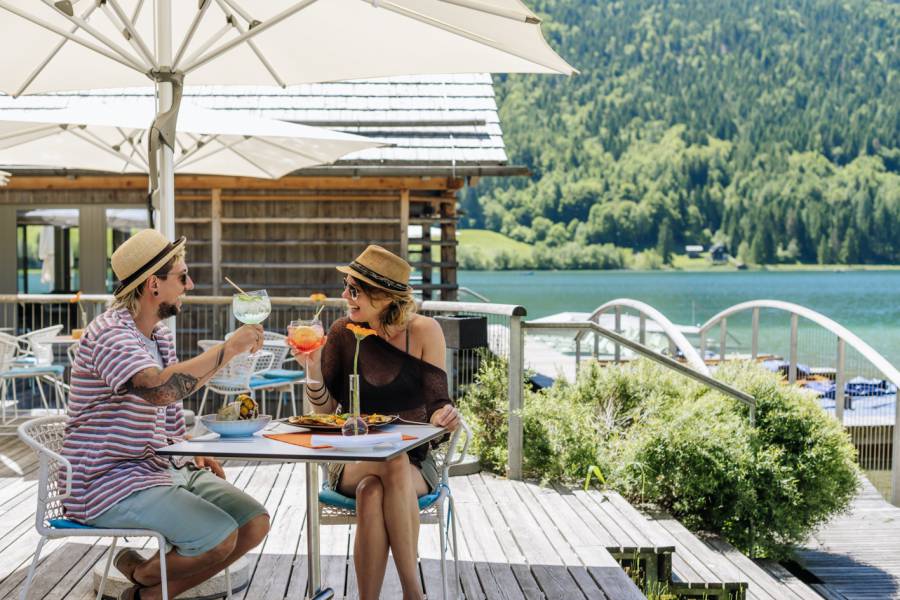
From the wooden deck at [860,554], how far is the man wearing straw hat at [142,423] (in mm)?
5119

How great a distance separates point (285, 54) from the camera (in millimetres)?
5684

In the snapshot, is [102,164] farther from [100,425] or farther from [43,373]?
[100,425]

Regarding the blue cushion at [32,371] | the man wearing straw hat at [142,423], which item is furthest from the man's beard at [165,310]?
the blue cushion at [32,371]

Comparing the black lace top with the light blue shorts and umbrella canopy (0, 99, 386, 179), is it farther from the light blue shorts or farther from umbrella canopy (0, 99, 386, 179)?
umbrella canopy (0, 99, 386, 179)

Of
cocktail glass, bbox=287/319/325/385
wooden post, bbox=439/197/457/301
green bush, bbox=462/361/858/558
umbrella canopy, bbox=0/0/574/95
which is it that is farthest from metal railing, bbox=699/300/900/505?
cocktail glass, bbox=287/319/325/385

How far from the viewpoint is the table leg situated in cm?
355

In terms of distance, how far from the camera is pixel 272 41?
A: 559cm

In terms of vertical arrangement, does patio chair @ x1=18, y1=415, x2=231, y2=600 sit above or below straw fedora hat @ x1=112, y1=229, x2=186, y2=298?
below

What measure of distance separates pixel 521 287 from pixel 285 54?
92260mm

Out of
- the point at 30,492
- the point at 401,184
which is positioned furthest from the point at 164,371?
the point at 401,184

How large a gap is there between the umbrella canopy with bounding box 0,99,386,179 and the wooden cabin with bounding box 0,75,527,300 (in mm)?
3804

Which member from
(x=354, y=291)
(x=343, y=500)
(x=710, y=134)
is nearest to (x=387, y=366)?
(x=354, y=291)

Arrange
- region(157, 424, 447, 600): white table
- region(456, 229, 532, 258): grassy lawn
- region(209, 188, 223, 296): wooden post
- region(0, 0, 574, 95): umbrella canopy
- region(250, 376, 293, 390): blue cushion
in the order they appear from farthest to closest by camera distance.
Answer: region(456, 229, 532, 258): grassy lawn < region(209, 188, 223, 296): wooden post < region(250, 376, 293, 390): blue cushion < region(0, 0, 574, 95): umbrella canopy < region(157, 424, 447, 600): white table

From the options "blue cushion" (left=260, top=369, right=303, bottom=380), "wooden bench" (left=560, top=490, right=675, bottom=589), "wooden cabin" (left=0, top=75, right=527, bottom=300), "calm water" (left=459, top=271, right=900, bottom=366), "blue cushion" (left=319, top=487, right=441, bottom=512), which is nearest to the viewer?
"blue cushion" (left=319, top=487, right=441, bottom=512)
